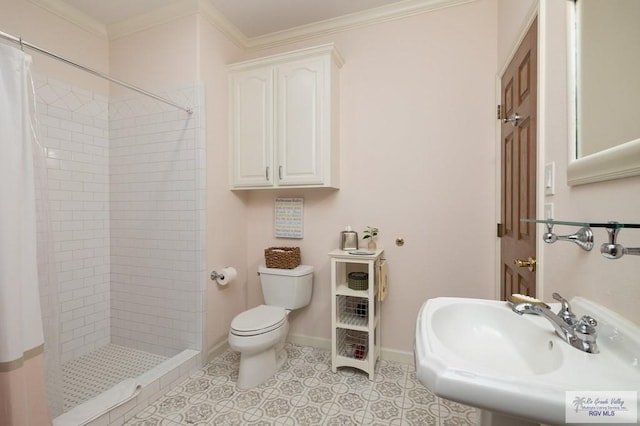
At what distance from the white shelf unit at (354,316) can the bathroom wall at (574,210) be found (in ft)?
3.20

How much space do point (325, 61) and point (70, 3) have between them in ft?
5.92

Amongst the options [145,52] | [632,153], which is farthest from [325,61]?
[632,153]

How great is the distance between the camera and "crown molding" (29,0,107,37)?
1.89 meters

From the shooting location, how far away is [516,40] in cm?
145

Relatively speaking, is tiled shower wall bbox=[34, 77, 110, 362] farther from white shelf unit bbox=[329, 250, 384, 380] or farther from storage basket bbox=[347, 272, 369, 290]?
storage basket bbox=[347, 272, 369, 290]

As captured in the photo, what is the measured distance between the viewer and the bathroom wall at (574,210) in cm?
68

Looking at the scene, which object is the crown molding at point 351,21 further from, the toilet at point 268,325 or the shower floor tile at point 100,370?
the shower floor tile at point 100,370

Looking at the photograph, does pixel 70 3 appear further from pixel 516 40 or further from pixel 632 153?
pixel 632 153

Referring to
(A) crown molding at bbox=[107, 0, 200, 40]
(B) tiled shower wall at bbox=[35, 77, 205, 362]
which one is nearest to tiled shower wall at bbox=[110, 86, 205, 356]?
(B) tiled shower wall at bbox=[35, 77, 205, 362]

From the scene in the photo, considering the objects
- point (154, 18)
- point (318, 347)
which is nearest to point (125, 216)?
point (154, 18)

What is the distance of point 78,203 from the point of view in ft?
6.89

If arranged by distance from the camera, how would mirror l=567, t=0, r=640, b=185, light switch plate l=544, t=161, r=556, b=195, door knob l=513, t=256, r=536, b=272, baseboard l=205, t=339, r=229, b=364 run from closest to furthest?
mirror l=567, t=0, r=640, b=185
light switch plate l=544, t=161, r=556, b=195
door knob l=513, t=256, r=536, b=272
baseboard l=205, t=339, r=229, b=364

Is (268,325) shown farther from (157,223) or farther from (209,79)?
(209,79)

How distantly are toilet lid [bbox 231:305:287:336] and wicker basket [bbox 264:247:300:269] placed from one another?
311mm
